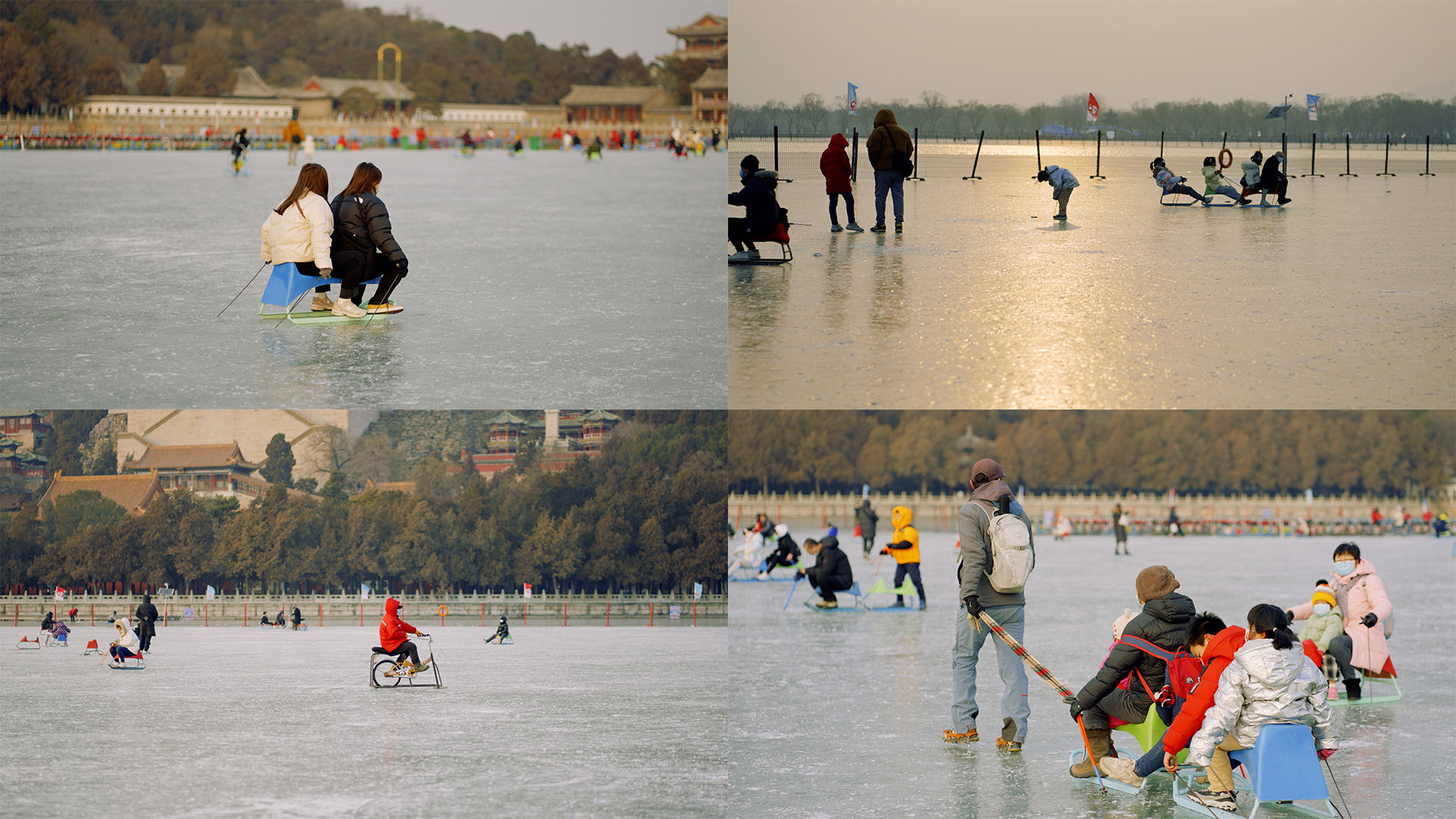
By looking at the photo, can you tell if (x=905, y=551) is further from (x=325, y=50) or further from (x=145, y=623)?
(x=325, y=50)

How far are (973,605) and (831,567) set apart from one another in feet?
21.2

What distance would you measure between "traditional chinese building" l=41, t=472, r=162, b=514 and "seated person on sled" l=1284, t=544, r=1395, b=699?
1890cm

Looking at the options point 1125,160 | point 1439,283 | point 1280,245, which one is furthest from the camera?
point 1125,160

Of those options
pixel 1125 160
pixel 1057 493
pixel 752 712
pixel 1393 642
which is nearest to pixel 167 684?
pixel 752 712

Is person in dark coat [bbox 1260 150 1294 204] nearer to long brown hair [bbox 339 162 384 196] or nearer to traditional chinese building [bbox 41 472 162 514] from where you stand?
long brown hair [bbox 339 162 384 196]

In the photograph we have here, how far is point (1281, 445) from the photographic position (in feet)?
176

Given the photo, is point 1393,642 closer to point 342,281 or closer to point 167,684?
point 342,281

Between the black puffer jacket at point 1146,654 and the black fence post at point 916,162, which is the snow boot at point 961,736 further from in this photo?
the black fence post at point 916,162

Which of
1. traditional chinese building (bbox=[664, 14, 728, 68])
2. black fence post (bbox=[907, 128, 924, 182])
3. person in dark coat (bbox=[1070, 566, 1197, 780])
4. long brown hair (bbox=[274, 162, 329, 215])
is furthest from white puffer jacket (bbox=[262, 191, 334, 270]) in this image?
traditional chinese building (bbox=[664, 14, 728, 68])

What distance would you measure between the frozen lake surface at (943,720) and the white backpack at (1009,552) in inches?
31.7

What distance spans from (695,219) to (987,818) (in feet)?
52.7

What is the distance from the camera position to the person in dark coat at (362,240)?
9.30m

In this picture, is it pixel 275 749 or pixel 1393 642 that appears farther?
pixel 1393 642

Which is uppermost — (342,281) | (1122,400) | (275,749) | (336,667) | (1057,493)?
(342,281)
